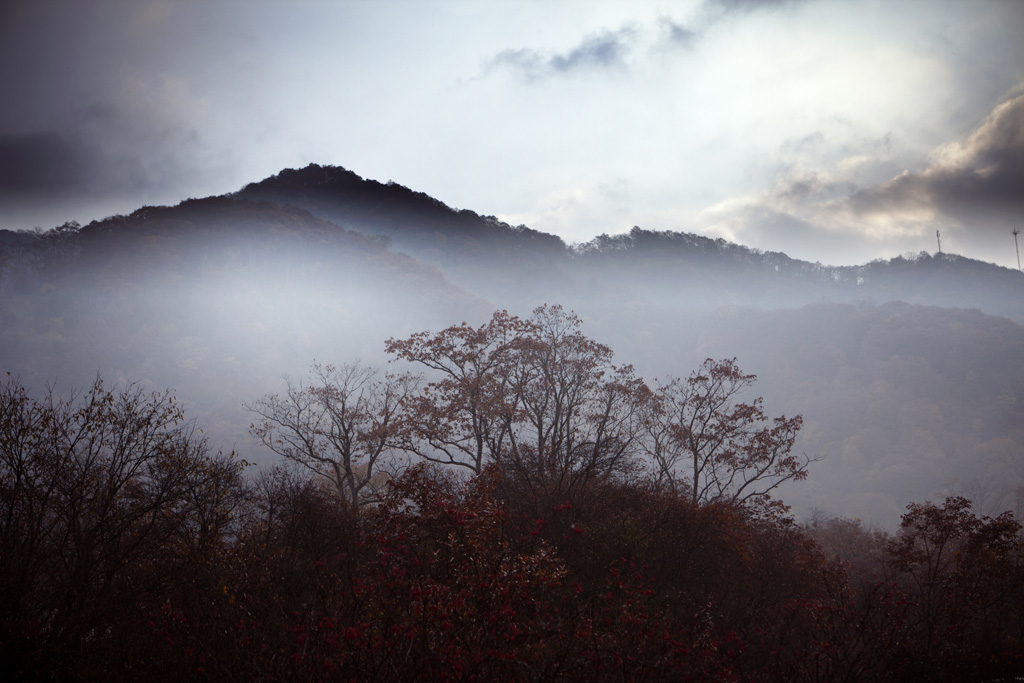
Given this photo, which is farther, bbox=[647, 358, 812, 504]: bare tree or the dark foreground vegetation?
bbox=[647, 358, 812, 504]: bare tree

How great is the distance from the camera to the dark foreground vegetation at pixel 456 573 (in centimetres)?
856

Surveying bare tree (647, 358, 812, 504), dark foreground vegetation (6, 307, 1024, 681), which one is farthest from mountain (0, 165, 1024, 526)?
dark foreground vegetation (6, 307, 1024, 681)

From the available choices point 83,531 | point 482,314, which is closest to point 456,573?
point 83,531

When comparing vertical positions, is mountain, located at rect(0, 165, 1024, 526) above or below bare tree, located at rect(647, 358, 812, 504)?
above

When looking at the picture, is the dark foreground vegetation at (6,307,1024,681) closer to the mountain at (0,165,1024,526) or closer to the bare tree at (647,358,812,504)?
the bare tree at (647,358,812,504)

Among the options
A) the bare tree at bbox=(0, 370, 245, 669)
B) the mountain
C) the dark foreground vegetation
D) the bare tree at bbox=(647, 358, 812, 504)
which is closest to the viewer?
the dark foreground vegetation

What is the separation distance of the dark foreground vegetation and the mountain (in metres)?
41.0

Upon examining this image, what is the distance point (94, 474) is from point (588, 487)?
15.5 m

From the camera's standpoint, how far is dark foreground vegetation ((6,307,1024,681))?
8562 mm

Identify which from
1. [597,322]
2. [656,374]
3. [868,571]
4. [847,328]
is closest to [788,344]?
[847,328]

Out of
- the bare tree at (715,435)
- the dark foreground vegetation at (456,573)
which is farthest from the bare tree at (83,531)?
the bare tree at (715,435)

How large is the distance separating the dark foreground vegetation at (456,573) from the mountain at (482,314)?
134ft

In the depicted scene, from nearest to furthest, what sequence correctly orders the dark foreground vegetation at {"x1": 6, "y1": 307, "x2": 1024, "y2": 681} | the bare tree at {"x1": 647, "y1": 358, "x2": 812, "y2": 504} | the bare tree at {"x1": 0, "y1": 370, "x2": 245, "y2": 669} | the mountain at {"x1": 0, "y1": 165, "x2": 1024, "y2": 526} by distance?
1. the dark foreground vegetation at {"x1": 6, "y1": 307, "x2": 1024, "y2": 681}
2. the bare tree at {"x1": 0, "y1": 370, "x2": 245, "y2": 669}
3. the bare tree at {"x1": 647, "y1": 358, "x2": 812, "y2": 504}
4. the mountain at {"x1": 0, "y1": 165, "x2": 1024, "y2": 526}

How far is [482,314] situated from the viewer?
10138 cm
